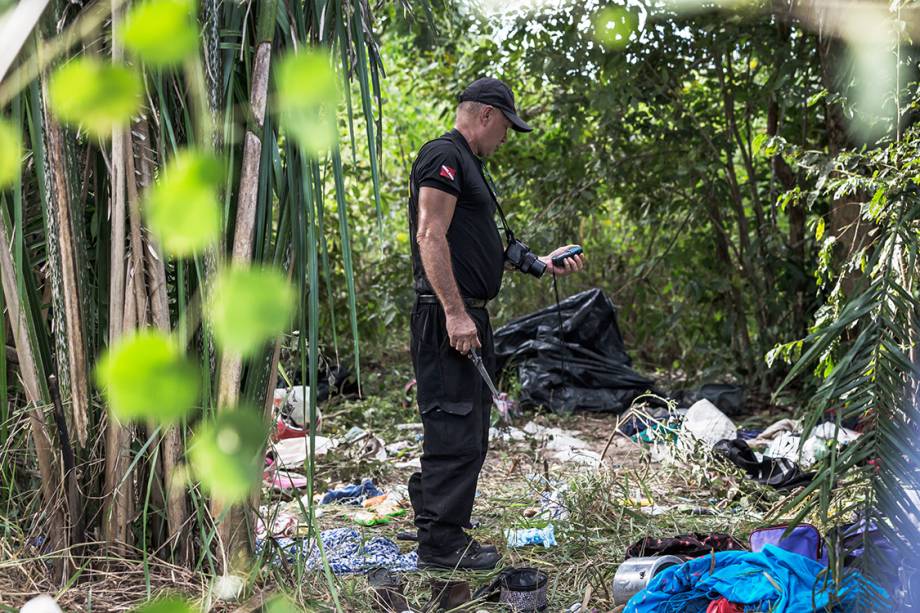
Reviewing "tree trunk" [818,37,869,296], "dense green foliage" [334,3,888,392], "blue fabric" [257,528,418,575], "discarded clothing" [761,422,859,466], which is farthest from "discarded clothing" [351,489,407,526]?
"dense green foliage" [334,3,888,392]

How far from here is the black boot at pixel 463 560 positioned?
3.27 meters

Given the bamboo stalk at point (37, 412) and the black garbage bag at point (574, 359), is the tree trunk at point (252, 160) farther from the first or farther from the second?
the black garbage bag at point (574, 359)

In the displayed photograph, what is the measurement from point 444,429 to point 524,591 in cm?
66

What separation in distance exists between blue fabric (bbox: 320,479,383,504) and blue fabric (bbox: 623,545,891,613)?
1.97m

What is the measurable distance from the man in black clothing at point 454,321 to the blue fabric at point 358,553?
0.33ft

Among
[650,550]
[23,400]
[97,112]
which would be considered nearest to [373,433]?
[650,550]

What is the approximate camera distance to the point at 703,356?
749 centimetres

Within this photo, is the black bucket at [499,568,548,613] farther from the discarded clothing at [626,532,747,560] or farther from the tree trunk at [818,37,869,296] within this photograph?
the tree trunk at [818,37,869,296]

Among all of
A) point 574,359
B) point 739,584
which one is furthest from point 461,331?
point 574,359

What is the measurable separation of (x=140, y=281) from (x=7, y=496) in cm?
66

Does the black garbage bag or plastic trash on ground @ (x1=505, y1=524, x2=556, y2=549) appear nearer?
plastic trash on ground @ (x1=505, y1=524, x2=556, y2=549)

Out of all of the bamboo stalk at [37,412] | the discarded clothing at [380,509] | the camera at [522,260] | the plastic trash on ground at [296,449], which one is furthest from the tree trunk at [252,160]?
the plastic trash on ground at [296,449]

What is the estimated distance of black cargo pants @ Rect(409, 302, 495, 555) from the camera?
10.8ft

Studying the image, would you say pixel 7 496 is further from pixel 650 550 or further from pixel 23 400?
pixel 650 550
